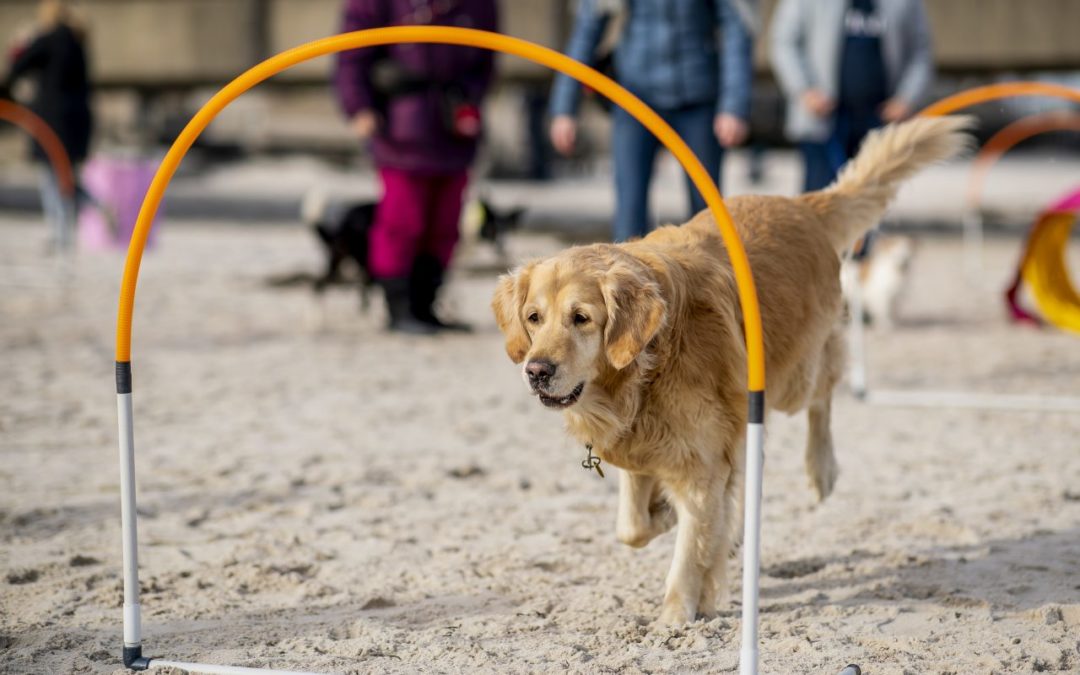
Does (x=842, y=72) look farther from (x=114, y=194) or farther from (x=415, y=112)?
(x=114, y=194)

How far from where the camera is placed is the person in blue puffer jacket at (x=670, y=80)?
5.35m

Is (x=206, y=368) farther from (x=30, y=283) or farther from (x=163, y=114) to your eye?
(x=163, y=114)

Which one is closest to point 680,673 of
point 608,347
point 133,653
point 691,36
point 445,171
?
point 608,347

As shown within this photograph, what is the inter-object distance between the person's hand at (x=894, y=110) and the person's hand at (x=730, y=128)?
53.1 inches

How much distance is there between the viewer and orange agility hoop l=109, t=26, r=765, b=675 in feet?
8.46

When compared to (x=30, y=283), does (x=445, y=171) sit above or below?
above

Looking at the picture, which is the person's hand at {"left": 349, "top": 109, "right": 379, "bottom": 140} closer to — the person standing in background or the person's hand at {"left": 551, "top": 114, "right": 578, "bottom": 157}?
the person's hand at {"left": 551, "top": 114, "right": 578, "bottom": 157}

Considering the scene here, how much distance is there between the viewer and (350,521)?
13.7ft

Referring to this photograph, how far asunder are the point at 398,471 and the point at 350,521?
67cm

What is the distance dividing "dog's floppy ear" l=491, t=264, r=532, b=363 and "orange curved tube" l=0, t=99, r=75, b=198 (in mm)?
7946

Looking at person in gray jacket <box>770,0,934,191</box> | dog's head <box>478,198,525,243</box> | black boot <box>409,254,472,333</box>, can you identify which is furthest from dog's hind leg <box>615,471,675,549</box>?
dog's head <box>478,198,525,243</box>

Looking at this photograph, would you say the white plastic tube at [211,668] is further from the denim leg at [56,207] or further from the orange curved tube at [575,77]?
the denim leg at [56,207]

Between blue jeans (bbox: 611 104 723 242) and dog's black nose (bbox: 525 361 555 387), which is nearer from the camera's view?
dog's black nose (bbox: 525 361 555 387)

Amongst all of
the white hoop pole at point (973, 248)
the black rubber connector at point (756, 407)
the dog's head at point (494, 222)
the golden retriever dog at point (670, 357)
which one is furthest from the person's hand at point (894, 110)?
the dog's head at point (494, 222)
